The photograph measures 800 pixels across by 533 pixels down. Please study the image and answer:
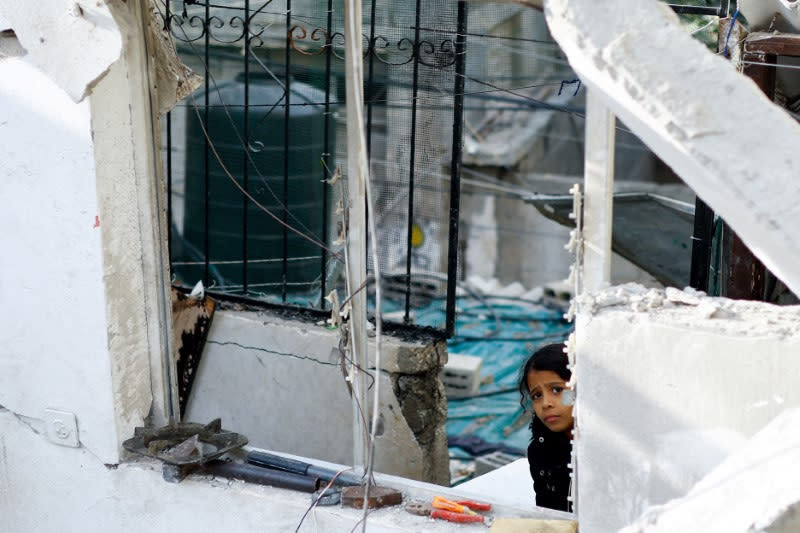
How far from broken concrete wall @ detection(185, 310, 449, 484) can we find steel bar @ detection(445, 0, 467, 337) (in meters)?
0.25

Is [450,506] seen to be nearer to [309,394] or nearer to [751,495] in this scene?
[751,495]

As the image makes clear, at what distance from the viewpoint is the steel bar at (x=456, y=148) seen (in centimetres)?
443

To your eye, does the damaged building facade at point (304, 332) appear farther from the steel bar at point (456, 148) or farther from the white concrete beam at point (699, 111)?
the steel bar at point (456, 148)

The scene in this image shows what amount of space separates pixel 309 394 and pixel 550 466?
1361 mm

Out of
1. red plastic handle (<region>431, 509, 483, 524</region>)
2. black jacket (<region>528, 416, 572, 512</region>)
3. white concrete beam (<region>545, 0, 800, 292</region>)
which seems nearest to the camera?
white concrete beam (<region>545, 0, 800, 292</region>)

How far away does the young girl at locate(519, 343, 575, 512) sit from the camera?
153 inches

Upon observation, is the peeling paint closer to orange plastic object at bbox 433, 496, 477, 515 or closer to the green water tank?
orange plastic object at bbox 433, 496, 477, 515

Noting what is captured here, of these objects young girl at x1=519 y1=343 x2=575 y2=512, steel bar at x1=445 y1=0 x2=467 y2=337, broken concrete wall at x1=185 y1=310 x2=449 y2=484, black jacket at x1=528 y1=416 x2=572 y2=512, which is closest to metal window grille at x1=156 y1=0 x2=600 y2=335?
steel bar at x1=445 y1=0 x2=467 y2=337

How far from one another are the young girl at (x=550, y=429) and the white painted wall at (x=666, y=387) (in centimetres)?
116

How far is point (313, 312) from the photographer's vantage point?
16.2 ft

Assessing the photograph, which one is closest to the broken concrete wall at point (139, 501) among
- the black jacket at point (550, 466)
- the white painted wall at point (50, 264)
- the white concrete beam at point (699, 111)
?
the white painted wall at point (50, 264)

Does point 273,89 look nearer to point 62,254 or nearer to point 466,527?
point 62,254

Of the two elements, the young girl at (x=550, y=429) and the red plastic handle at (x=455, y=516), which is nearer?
the red plastic handle at (x=455, y=516)

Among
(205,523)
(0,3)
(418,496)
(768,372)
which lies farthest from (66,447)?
(768,372)
